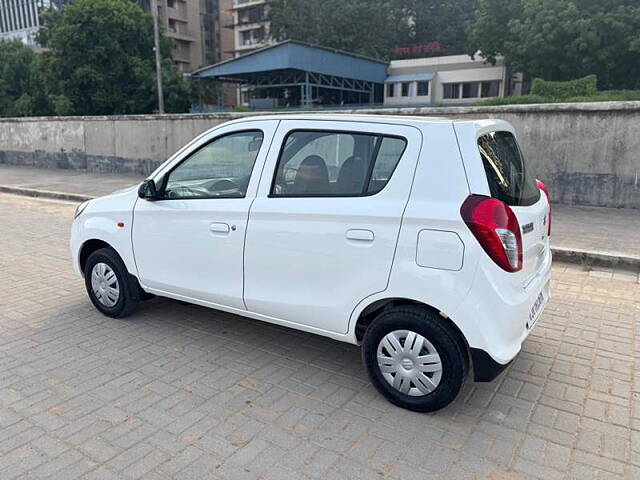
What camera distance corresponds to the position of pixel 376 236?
310 centimetres

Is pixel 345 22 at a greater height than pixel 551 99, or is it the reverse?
pixel 345 22

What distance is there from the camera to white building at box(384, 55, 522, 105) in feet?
150

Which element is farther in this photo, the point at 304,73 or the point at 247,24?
the point at 247,24

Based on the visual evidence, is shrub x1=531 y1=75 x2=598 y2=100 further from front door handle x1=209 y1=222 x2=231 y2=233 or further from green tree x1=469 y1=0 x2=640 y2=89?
front door handle x1=209 y1=222 x2=231 y2=233

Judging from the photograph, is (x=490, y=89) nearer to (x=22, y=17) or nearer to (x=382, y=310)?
(x=382, y=310)

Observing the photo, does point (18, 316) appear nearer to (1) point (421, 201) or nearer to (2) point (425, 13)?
(1) point (421, 201)

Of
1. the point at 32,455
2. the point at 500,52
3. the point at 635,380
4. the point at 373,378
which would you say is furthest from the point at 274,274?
the point at 500,52

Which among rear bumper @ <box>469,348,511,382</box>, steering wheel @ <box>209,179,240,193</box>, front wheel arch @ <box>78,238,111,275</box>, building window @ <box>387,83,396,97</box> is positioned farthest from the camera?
building window @ <box>387,83,396,97</box>

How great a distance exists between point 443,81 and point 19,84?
34850mm

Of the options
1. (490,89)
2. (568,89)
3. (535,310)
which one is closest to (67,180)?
(535,310)

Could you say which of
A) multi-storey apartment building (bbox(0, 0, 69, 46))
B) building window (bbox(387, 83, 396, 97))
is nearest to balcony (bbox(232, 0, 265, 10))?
multi-storey apartment building (bbox(0, 0, 69, 46))

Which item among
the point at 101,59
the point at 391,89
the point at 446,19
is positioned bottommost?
the point at 391,89

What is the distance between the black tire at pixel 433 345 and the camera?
118 inches

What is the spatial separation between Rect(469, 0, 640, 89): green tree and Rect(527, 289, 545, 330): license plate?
31271 mm
